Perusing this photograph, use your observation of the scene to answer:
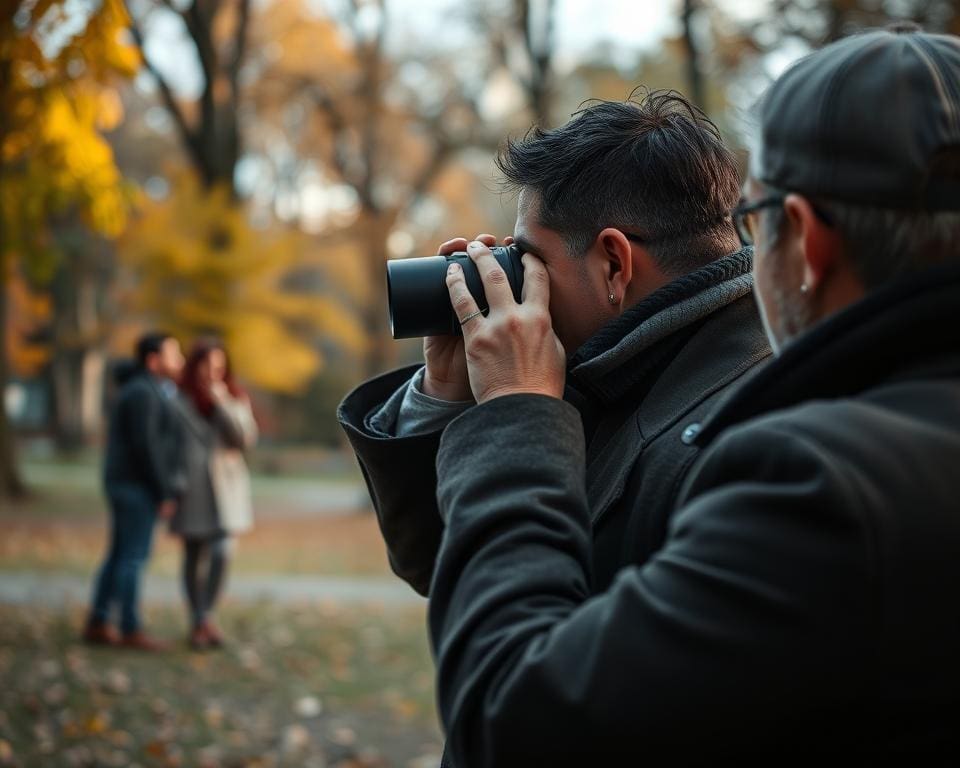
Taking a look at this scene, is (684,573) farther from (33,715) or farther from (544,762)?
(33,715)

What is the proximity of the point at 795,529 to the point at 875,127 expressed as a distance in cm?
47

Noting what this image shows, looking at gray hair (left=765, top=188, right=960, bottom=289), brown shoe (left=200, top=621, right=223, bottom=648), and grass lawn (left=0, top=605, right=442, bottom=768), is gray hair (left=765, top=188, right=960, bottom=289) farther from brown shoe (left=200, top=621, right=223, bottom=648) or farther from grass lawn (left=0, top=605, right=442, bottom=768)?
brown shoe (left=200, top=621, right=223, bottom=648)

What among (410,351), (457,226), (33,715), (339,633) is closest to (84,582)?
(339,633)

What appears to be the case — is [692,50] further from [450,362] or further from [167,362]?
[450,362]

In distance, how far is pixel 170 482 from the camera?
7.92 meters

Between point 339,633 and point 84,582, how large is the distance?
345cm

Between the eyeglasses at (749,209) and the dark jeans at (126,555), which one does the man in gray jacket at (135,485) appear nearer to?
the dark jeans at (126,555)

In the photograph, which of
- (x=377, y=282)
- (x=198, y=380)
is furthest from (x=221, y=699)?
(x=377, y=282)

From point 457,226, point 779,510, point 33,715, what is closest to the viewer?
point 779,510

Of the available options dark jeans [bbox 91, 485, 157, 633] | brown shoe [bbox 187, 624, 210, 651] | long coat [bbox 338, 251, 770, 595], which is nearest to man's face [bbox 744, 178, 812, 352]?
long coat [bbox 338, 251, 770, 595]

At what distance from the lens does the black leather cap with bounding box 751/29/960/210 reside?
1283 mm

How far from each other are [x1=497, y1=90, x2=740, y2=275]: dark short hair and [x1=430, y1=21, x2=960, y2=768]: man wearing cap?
0.36 metres

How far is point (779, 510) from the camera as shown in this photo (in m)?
1.17

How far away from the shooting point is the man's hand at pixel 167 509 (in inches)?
311
